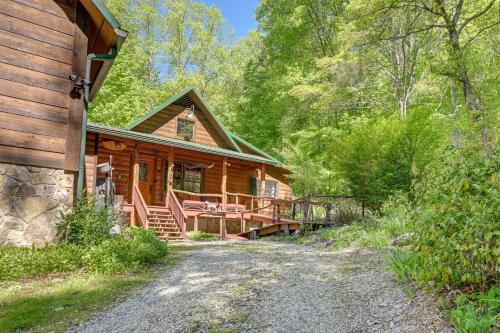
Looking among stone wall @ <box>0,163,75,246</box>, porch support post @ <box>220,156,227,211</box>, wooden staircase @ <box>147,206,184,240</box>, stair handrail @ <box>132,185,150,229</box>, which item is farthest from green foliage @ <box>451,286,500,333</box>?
porch support post @ <box>220,156,227,211</box>

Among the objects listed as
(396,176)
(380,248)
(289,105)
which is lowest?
(380,248)

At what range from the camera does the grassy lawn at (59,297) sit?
4.35 meters

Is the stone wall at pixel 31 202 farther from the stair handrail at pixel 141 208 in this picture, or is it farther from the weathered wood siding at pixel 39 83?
the stair handrail at pixel 141 208

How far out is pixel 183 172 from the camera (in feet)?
62.9

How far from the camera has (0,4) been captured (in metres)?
6.95

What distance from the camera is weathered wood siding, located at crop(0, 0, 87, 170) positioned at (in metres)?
6.88

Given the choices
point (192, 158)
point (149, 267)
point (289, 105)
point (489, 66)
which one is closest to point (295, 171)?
point (192, 158)

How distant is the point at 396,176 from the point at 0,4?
10.6 meters

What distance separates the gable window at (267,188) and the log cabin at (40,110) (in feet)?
48.1

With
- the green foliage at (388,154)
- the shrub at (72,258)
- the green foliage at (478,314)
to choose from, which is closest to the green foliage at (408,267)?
the green foliage at (478,314)

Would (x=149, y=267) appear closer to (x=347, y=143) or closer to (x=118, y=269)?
(x=118, y=269)

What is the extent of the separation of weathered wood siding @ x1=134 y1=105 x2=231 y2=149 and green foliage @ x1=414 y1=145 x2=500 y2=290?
15.1m

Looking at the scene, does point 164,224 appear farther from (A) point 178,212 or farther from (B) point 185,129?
(B) point 185,129

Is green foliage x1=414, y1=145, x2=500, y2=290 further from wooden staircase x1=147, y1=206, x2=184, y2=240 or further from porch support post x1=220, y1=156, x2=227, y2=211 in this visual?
porch support post x1=220, y1=156, x2=227, y2=211
